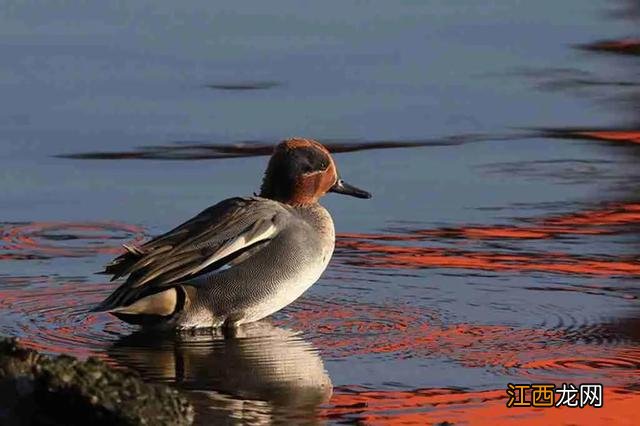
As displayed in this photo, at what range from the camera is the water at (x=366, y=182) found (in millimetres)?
7391

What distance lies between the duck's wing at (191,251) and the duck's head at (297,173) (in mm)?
259

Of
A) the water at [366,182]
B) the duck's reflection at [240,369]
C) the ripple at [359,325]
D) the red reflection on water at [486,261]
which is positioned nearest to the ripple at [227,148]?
the water at [366,182]

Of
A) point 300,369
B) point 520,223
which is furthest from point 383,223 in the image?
point 300,369

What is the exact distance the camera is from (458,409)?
264 inches

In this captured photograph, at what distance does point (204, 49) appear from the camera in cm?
1363

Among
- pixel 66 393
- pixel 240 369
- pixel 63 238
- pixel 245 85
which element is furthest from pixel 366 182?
pixel 66 393

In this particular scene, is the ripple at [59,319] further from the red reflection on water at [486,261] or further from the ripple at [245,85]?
the ripple at [245,85]

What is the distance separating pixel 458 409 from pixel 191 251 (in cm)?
188

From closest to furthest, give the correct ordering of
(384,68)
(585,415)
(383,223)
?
(585,415)
(383,223)
(384,68)

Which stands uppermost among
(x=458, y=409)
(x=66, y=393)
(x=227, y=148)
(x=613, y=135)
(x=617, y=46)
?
(x=617, y=46)

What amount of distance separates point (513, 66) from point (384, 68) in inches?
35.1

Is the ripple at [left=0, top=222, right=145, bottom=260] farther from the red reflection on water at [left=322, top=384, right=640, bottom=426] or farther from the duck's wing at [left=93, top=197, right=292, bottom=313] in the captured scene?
the red reflection on water at [left=322, top=384, right=640, bottom=426]

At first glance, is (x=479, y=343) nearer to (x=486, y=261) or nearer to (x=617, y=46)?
(x=486, y=261)

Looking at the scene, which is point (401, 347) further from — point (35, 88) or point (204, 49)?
point (204, 49)
